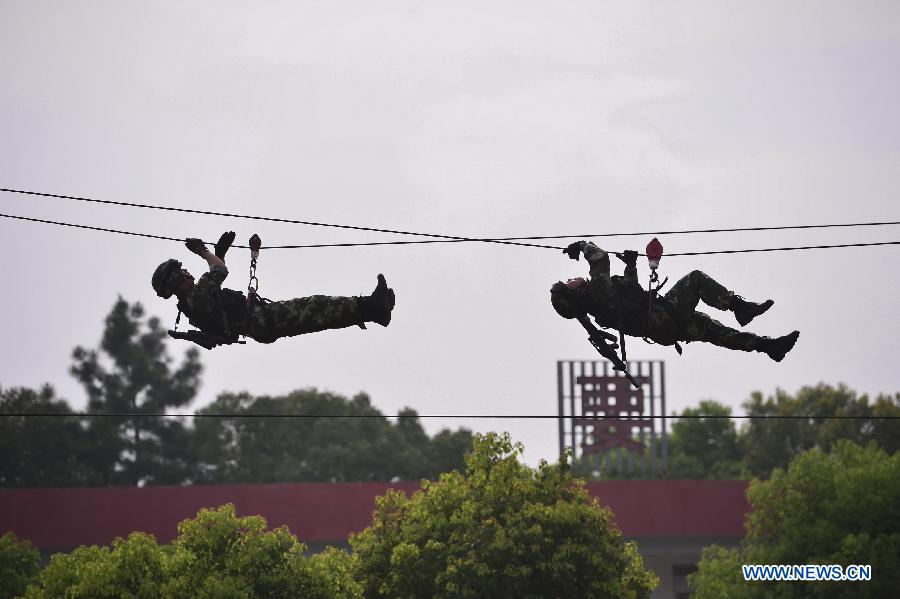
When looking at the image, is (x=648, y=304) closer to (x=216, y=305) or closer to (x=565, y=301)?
(x=565, y=301)

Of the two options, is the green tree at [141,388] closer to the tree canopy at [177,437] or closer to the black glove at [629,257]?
the tree canopy at [177,437]

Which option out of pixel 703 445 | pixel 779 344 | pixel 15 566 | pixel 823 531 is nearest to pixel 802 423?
pixel 703 445

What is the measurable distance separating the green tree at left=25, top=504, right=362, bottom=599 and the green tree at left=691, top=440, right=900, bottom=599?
1642 centimetres

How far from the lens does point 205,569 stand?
39.8 metres

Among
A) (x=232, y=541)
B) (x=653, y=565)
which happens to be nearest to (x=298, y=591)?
(x=232, y=541)

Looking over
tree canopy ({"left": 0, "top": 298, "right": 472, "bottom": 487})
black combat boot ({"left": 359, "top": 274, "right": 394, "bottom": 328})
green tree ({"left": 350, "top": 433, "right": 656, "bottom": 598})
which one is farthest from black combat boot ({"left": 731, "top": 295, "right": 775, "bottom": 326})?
tree canopy ({"left": 0, "top": 298, "right": 472, "bottom": 487})

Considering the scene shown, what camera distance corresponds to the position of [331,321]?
22484 mm

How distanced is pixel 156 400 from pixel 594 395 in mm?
46145

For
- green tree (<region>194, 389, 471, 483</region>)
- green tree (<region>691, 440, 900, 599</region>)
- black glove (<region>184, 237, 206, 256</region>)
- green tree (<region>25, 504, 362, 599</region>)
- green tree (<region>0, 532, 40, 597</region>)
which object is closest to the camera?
black glove (<region>184, 237, 206, 256</region>)

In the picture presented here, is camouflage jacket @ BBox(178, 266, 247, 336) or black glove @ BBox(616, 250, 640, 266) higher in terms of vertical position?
black glove @ BBox(616, 250, 640, 266)

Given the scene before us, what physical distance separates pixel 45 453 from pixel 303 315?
277 ft

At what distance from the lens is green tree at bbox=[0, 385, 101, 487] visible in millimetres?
102125

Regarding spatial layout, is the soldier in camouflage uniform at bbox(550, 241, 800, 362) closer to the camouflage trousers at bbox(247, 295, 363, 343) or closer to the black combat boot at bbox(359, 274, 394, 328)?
the black combat boot at bbox(359, 274, 394, 328)

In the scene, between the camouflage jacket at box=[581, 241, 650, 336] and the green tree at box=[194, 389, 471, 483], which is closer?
the camouflage jacket at box=[581, 241, 650, 336]
